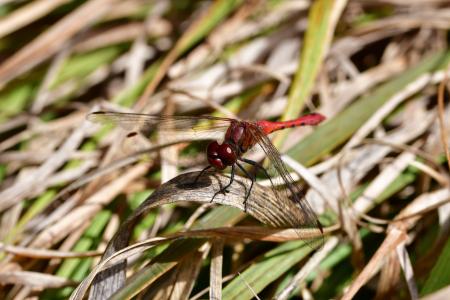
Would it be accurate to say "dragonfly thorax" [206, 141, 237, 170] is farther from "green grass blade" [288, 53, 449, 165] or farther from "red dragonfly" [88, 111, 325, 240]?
"green grass blade" [288, 53, 449, 165]

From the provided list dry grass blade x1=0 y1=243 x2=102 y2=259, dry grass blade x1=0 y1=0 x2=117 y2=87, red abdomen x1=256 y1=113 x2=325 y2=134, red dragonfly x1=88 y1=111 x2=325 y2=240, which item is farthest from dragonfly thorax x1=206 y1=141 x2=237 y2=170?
dry grass blade x1=0 y1=0 x2=117 y2=87

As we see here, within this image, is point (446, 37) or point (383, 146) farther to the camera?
point (446, 37)

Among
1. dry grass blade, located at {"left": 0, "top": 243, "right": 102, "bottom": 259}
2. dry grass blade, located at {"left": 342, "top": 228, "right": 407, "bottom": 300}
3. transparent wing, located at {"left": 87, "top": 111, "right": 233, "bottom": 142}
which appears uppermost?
transparent wing, located at {"left": 87, "top": 111, "right": 233, "bottom": 142}

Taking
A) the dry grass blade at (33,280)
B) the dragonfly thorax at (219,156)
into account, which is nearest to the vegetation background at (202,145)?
the dry grass blade at (33,280)

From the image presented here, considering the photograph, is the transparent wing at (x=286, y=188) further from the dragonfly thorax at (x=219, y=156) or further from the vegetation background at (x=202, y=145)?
the dragonfly thorax at (x=219, y=156)

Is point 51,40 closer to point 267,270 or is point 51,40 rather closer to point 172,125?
point 172,125

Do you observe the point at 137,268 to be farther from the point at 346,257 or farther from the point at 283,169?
the point at 346,257

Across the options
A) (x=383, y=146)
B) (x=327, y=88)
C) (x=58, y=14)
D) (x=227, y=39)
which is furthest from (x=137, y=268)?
(x=58, y=14)

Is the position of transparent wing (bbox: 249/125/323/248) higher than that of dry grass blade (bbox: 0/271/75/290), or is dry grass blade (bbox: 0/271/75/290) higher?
dry grass blade (bbox: 0/271/75/290)
